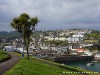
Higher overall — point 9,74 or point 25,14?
point 25,14

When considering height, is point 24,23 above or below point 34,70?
above

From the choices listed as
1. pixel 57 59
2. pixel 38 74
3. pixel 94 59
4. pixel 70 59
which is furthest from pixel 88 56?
pixel 38 74

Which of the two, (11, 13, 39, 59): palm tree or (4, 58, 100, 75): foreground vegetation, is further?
(11, 13, 39, 59): palm tree

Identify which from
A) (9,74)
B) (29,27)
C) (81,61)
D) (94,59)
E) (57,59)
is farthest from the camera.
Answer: (94,59)

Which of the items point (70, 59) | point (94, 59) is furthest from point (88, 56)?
point (70, 59)

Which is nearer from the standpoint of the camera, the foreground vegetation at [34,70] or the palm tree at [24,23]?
the foreground vegetation at [34,70]

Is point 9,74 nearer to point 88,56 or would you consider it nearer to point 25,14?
point 25,14

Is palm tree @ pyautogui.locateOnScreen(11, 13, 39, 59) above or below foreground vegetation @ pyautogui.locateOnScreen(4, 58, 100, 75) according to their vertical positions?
above

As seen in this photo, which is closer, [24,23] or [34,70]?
[34,70]

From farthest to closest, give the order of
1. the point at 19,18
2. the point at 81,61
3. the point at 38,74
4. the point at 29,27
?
1. the point at 81,61
2. the point at 29,27
3. the point at 19,18
4. the point at 38,74

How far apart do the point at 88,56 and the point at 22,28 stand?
502ft

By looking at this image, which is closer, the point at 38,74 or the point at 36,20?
the point at 38,74

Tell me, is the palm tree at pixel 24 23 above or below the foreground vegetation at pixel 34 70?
above

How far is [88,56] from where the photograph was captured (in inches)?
7702
